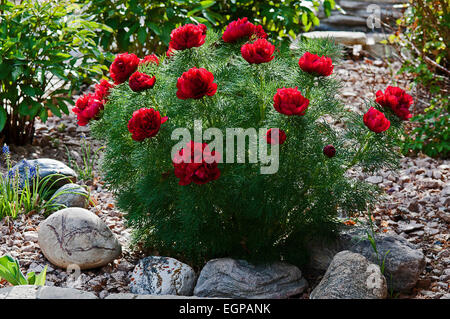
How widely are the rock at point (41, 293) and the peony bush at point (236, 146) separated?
46 centimetres

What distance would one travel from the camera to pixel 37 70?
3.66 m

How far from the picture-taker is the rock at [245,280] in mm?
2408

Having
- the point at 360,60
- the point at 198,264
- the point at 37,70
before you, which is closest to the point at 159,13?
the point at 37,70

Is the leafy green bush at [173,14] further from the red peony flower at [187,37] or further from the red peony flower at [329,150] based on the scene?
the red peony flower at [329,150]

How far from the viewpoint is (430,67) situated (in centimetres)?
455

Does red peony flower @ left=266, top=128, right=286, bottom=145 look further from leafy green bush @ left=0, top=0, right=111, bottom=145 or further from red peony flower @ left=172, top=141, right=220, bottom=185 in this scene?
leafy green bush @ left=0, top=0, right=111, bottom=145

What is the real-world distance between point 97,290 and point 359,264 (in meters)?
1.17

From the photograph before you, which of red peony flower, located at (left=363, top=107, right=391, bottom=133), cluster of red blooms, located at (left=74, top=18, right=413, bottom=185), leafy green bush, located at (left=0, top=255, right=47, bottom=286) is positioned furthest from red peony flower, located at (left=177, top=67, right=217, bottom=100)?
leafy green bush, located at (left=0, top=255, right=47, bottom=286)

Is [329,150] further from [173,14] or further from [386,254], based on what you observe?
[173,14]

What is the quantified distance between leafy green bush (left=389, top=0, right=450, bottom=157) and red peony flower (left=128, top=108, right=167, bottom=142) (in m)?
2.28

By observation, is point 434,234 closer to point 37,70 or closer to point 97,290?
point 97,290

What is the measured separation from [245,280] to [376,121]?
85 centimetres

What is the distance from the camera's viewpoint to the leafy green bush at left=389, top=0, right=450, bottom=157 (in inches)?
162

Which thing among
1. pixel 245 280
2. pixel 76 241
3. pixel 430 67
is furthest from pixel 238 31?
pixel 430 67
